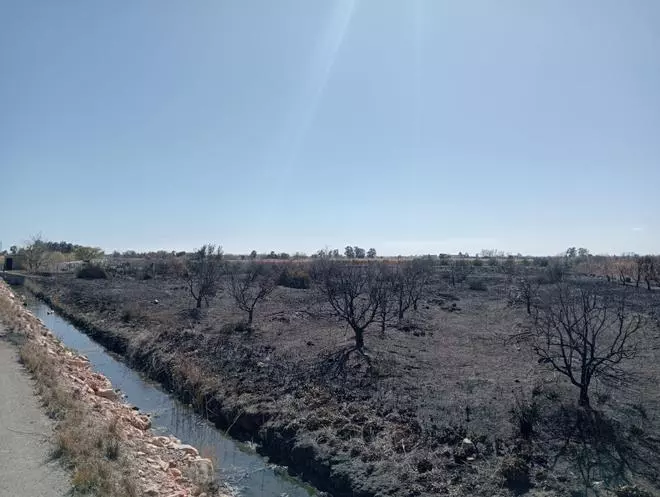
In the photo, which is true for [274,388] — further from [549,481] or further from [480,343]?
[480,343]

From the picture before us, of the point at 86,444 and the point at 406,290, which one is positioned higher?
the point at 406,290

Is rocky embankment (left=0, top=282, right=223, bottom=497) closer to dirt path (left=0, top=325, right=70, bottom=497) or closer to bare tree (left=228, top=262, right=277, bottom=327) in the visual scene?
dirt path (left=0, top=325, right=70, bottom=497)

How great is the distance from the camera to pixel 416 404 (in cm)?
1127

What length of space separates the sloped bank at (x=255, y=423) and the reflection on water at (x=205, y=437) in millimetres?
259

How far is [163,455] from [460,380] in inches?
293

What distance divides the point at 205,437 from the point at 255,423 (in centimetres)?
124

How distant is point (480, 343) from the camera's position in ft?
59.9

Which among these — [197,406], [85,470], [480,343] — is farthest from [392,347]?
[85,470]

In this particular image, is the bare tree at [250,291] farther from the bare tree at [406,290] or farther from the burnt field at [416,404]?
the bare tree at [406,290]

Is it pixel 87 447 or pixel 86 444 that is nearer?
pixel 87 447

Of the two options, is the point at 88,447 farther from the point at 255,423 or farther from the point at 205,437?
the point at 255,423

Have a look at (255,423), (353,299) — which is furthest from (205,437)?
(353,299)

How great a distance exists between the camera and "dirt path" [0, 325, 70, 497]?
258 inches

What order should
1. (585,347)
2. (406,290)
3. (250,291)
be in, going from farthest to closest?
(250,291) < (406,290) < (585,347)
